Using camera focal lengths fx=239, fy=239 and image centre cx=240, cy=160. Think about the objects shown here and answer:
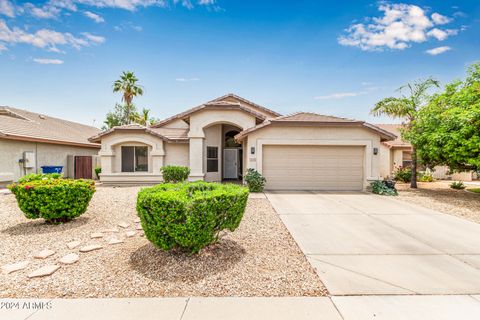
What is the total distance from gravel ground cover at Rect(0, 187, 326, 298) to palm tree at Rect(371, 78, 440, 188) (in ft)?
42.4

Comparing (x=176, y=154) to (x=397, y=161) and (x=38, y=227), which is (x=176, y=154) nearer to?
(x=38, y=227)

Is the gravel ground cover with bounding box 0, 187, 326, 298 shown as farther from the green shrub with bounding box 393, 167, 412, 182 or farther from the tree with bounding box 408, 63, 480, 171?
the green shrub with bounding box 393, 167, 412, 182

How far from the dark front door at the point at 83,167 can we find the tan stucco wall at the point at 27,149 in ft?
2.39

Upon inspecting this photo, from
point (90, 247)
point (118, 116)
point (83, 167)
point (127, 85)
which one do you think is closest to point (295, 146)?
point (90, 247)

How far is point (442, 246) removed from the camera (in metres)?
5.28

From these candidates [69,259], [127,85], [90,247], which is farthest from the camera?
[127,85]

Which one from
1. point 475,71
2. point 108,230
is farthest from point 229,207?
point 475,71

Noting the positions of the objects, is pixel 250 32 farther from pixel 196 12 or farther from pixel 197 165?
pixel 197 165

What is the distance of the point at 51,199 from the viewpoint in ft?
20.2

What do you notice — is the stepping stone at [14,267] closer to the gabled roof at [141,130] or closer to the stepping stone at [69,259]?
the stepping stone at [69,259]

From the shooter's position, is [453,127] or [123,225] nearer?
[123,225]

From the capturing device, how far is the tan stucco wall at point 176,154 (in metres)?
15.2

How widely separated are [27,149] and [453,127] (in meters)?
23.8

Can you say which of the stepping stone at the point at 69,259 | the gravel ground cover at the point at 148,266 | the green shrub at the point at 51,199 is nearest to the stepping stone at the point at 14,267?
the gravel ground cover at the point at 148,266
